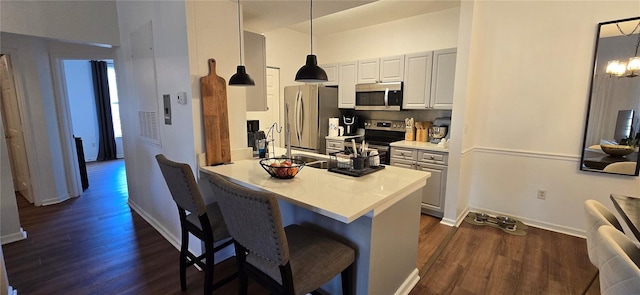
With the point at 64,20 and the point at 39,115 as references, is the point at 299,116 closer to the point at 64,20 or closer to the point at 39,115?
the point at 64,20

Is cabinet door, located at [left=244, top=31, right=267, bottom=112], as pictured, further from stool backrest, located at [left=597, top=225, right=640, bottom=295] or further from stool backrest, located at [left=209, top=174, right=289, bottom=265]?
stool backrest, located at [left=597, top=225, right=640, bottom=295]

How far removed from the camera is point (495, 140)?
3.39m

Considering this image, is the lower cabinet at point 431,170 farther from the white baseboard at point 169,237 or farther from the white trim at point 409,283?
the white baseboard at point 169,237

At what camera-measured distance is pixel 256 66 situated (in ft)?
9.18

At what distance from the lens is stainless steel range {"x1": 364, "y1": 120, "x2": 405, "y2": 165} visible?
394cm

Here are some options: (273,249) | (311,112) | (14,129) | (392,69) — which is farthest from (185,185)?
(14,129)

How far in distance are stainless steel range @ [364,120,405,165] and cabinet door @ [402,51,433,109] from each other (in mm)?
476

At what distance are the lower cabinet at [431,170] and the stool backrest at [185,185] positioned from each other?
103 inches

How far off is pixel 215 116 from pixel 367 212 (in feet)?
4.99

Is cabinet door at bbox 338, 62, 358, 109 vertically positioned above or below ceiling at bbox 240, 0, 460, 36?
below

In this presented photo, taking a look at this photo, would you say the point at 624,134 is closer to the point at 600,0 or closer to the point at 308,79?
the point at 600,0

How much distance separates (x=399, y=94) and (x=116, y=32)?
3500 mm

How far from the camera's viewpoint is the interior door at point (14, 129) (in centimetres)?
345

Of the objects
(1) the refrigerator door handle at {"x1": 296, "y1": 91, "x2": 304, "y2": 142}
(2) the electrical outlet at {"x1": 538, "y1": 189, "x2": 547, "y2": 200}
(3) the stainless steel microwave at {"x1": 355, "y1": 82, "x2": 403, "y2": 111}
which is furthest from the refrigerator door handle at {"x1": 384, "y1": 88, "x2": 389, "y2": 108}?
(2) the electrical outlet at {"x1": 538, "y1": 189, "x2": 547, "y2": 200}
